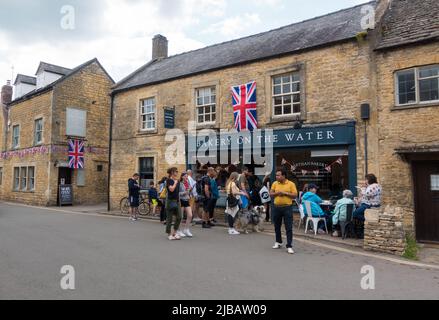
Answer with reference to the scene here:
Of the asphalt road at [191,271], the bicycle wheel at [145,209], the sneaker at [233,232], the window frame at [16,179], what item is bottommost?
the asphalt road at [191,271]

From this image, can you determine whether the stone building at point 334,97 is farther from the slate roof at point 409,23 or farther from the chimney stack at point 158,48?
the chimney stack at point 158,48

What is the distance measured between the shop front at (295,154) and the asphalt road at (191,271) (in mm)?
3878

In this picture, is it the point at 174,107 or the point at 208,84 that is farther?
the point at 174,107

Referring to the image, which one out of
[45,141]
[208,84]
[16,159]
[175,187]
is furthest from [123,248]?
[16,159]

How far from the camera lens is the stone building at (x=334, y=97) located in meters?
10.2

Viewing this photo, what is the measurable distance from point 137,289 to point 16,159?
23.7m

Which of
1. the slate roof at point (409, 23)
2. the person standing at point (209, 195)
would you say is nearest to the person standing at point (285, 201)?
the person standing at point (209, 195)

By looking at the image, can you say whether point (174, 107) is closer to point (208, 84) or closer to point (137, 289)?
point (208, 84)

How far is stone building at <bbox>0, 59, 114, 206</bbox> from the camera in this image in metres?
21.6

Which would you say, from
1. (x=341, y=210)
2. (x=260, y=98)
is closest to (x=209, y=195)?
(x=341, y=210)

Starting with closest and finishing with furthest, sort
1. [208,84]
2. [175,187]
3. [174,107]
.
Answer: [175,187]
[208,84]
[174,107]

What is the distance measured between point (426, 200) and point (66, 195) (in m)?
19.0

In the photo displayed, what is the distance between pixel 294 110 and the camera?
12781 millimetres
